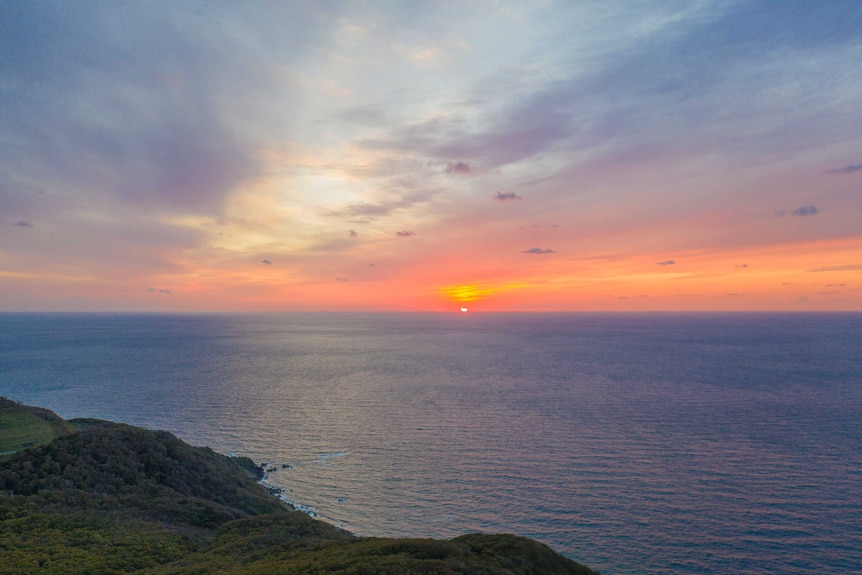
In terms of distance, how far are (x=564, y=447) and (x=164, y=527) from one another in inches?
2492

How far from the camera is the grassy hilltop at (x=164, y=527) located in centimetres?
3039

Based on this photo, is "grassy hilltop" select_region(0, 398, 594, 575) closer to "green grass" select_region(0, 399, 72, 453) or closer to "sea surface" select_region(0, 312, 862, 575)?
"green grass" select_region(0, 399, 72, 453)

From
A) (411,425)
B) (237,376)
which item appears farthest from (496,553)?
(237,376)

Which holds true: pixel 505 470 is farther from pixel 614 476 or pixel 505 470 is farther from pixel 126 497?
pixel 126 497

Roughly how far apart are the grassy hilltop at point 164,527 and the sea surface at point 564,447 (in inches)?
639

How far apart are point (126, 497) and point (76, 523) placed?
807 centimetres

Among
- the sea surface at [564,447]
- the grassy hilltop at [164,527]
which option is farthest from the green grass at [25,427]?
the sea surface at [564,447]

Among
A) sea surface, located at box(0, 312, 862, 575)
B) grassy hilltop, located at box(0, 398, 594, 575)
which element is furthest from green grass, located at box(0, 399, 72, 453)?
sea surface, located at box(0, 312, 862, 575)

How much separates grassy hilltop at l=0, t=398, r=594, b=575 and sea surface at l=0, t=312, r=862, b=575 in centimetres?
1623

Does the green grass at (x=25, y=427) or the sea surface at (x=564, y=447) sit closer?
the sea surface at (x=564, y=447)

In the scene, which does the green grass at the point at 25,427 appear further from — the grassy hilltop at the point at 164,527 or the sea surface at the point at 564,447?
the sea surface at the point at 564,447

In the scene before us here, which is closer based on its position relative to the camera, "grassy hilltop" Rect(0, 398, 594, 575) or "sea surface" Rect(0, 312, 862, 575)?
"grassy hilltop" Rect(0, 398, 594, 575)

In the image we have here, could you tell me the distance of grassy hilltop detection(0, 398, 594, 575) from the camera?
30.4m

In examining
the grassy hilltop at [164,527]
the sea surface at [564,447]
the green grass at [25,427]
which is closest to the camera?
the grassy hilltop at [164,527]
